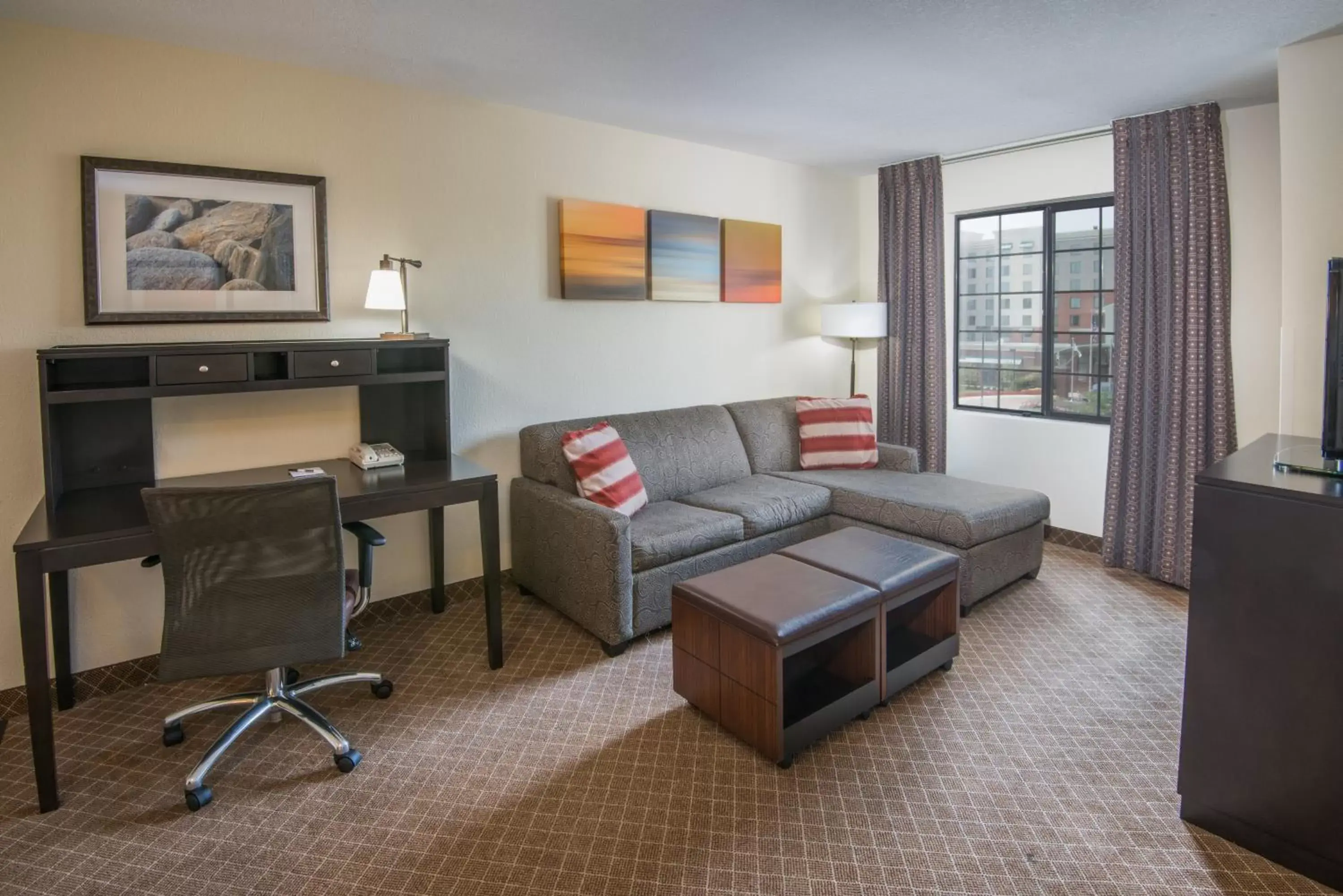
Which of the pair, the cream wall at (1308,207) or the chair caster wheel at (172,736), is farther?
the cream wall at (1308,207)

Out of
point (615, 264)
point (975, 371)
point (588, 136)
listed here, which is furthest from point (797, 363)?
point (588, 136)

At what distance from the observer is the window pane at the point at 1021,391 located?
15.2 ft

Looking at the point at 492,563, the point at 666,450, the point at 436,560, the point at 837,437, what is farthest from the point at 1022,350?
the point at 436,560

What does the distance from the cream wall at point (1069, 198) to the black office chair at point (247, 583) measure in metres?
3.97

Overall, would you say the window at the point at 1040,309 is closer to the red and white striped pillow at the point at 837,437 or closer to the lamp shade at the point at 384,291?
the red and white striped pillow at the point at 837,437

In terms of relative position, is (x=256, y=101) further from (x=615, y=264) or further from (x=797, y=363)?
(x=797, y=363)

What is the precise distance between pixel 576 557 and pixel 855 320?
264 centimetres

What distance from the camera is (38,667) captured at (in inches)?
81.1

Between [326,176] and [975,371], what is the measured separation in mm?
3971

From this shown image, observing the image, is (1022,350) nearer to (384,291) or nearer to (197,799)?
(384,291)

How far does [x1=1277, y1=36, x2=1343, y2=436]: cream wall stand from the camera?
284 centimetres

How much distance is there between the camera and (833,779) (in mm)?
2236

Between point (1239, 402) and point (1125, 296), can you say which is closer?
point (1239, 402)

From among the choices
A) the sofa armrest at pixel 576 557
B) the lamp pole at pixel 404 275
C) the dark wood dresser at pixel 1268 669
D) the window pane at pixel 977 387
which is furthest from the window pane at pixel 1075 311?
the lamp pole at pixel 404 275
